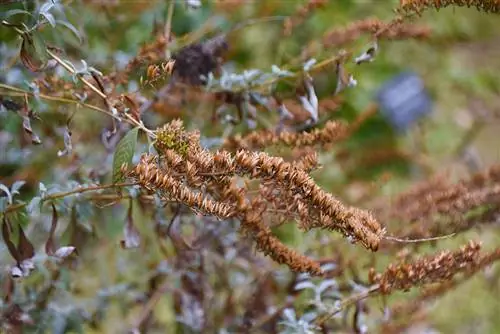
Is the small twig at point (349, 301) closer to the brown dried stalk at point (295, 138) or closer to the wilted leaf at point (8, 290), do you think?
the brown dried stalk at point (295, 138)

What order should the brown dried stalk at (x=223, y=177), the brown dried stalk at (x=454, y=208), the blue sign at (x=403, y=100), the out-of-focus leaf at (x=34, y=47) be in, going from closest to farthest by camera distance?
1. the brown dried stalk at (x=223, y=177)
2. the out-of-focus leaf at (x=34, y=47)
3. the brown dried stalk at (x=454, y=208)
4. the blue sign at (x=403, y=100)

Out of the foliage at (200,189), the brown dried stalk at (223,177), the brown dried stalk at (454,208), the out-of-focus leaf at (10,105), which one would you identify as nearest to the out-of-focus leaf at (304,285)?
the foliage at (200,189)

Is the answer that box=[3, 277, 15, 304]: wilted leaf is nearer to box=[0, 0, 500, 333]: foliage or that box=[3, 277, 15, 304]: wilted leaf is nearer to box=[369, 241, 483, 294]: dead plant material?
box=[0, 0, 500, 333]: foliage

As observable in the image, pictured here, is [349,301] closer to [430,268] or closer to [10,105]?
[430,268]

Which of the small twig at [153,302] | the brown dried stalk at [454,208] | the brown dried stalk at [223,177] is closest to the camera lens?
the brown dried stalk at [223,177]

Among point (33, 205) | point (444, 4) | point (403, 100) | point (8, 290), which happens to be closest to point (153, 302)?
point (8, 290)

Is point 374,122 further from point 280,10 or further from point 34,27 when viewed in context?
point 34,27

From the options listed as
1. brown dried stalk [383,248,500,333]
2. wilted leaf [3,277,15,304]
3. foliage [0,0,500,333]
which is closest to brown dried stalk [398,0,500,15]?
foliage [0,0,500,333]

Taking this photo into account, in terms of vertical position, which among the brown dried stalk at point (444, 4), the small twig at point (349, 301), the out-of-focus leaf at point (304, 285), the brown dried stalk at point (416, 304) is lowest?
the brown dried stalk at point (416, 304)

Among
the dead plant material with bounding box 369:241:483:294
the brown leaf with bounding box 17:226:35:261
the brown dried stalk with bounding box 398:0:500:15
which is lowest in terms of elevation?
the brown leaf with bounding box 17:226:35:261
